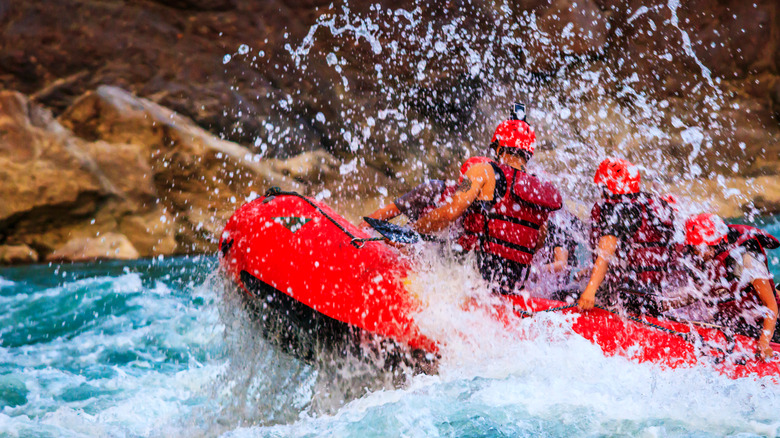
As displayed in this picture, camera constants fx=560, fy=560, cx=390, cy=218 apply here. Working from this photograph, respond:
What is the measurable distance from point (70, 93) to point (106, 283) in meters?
3.13

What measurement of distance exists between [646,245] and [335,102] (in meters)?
6.43

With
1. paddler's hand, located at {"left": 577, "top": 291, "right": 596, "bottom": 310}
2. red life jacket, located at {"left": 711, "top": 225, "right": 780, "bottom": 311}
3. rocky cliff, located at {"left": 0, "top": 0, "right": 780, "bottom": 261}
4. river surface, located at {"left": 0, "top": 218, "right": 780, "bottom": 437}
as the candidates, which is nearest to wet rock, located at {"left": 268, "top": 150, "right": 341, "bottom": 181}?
rocky cliff, located at {"left": 0, "top": 0, "right": 780, "bottom": 261}

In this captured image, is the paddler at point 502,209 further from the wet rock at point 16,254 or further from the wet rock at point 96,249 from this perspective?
the wet rock at point 16,254

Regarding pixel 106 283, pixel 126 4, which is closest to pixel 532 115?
pixel 126 4

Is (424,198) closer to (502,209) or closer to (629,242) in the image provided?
(502,209)

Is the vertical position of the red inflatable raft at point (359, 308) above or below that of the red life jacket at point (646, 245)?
below

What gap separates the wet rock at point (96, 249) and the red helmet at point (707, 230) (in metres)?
5.85

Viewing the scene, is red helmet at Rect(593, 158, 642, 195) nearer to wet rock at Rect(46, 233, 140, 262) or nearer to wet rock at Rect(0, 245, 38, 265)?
wet rock at Rect(46, 233, 140, 262)

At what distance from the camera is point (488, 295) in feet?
9.10

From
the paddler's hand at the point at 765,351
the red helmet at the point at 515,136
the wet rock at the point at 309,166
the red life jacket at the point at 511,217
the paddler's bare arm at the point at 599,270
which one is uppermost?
the wet rock at the point at 309,166

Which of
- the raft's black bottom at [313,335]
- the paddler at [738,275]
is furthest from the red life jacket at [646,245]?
the raft's black bottom at [313,335]

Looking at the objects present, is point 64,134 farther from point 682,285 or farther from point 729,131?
point 729,131

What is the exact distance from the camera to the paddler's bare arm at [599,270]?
9.02 feet

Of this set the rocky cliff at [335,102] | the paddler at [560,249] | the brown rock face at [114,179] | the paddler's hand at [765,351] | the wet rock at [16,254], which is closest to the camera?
the paddler's hand at [765,351]
